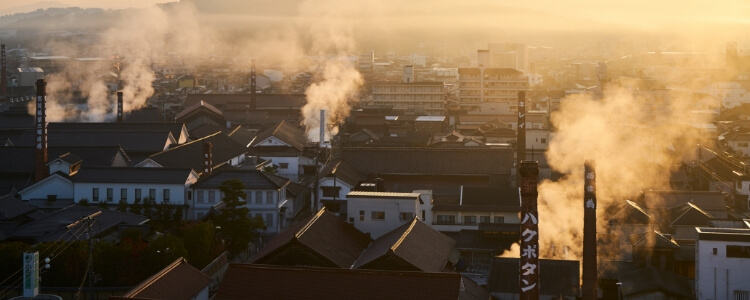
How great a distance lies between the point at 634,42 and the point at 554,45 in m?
14.7

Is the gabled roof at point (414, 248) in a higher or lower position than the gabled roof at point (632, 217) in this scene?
lower

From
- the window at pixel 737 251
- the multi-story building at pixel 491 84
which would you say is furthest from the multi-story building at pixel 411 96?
the window at pixel 737 251

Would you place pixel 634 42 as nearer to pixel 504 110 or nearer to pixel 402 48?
pixel 402 48

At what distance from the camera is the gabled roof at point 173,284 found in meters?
11.9

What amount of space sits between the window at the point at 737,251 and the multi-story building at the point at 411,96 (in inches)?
1189

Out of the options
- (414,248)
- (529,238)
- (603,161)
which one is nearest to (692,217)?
(603,161)

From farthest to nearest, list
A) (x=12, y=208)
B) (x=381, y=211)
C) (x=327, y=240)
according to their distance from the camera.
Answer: (x=12, y=208) < (x=381, y=211) < (x=327, y=240)

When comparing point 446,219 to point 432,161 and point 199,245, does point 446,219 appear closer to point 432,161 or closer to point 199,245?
point 432,161

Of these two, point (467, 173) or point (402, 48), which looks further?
point (402, 48)

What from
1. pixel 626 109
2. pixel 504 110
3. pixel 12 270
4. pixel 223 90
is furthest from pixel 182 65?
pixel 12 270

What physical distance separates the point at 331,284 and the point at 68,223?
6956 mm

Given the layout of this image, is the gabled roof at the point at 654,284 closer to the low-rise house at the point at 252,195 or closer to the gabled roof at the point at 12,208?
the low-rise house at the point at 252,195

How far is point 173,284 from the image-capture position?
497 inches

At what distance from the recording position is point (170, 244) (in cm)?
1484
